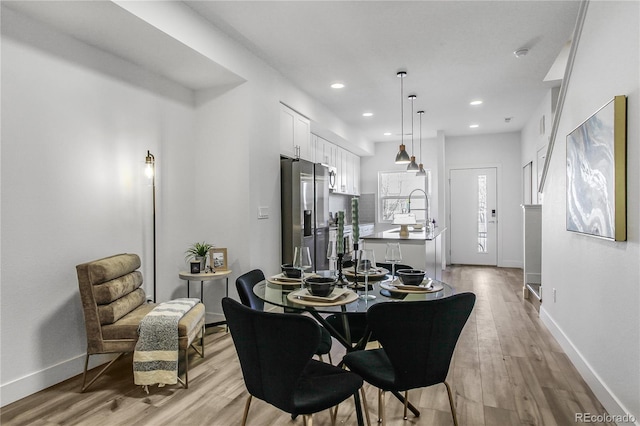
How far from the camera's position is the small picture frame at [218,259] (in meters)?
3.75

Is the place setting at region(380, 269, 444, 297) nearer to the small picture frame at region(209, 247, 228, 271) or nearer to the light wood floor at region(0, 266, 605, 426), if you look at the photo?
the light wood floor at region(0, 266, 605, 426)

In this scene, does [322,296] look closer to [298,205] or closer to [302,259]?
[302,259]

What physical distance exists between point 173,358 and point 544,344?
10.0ft

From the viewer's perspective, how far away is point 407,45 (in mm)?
3697

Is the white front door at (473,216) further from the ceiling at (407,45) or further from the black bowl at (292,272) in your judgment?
the black bowl at (292,272)

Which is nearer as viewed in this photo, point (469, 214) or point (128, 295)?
point (128, 295)

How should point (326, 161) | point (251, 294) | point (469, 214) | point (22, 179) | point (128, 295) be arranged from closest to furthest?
1. point (251, 294)
2. point (22, 179)
3. point (128, 295)
4. point (326, 161)
5. point (469, 214)

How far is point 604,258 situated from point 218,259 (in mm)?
3085

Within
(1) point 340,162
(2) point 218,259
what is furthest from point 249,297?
(1) point 340,162

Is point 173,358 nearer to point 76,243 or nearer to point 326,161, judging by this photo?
point 76,243

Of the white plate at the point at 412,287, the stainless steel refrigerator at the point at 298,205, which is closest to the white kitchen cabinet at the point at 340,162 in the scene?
the stainless steel refrigerator at the point at 298,205

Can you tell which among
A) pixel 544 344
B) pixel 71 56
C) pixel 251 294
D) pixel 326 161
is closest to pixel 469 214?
pixel 326 161

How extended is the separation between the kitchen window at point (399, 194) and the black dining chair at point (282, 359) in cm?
695

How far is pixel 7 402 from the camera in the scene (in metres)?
2.40
